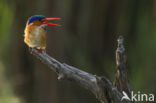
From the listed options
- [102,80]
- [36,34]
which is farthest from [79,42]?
[102,80]

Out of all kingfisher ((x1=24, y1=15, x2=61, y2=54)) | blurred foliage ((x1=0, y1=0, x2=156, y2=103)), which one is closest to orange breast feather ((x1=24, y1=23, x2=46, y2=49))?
kingfisher ((x1=24, y1=15, x2=61, y2=54))

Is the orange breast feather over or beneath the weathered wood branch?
over

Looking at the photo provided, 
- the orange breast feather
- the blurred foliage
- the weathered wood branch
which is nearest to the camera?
the weathered wood branch

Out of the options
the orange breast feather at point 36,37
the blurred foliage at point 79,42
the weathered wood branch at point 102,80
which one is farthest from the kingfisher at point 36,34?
the blurred foliage at point 79,42

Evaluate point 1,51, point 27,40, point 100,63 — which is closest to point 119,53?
point 27,40

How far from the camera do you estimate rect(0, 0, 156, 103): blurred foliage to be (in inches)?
143

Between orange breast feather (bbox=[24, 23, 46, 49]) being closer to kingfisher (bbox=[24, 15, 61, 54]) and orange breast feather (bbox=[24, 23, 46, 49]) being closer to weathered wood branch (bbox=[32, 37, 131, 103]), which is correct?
kingfisher (bbox=[24, 15, 61, 54])

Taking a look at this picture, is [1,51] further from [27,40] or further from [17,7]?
[27,40]

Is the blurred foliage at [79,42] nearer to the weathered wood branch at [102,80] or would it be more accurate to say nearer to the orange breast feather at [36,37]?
the orange breast feather at [36,37]

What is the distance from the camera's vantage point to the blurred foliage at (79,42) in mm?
3643

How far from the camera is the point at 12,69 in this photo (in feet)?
13.0

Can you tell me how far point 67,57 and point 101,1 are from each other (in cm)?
57

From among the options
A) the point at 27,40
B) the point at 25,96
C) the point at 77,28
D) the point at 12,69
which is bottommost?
the point at 25,96

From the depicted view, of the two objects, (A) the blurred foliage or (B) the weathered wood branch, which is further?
(A) the blurred foliage
